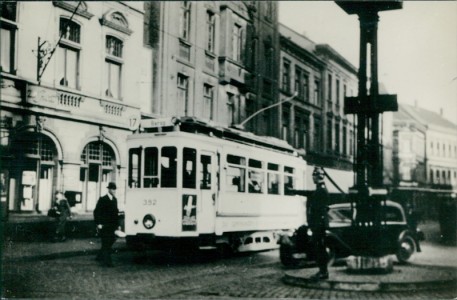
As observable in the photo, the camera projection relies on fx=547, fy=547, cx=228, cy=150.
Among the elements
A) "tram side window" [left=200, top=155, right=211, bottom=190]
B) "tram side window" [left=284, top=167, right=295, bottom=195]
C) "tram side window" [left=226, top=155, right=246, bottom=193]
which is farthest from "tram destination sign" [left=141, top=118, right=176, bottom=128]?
"tram side window" [left=284, top=167, right=295, bottom=195]

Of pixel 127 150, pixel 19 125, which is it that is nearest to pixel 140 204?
pixel 127 150

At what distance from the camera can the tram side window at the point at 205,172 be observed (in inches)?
393

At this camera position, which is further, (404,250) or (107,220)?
(107,220)

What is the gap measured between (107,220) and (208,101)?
341 cm

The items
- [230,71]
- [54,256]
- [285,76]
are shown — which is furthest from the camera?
[285,76]

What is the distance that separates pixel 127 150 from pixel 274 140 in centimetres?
289

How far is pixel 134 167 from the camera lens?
9898 millimetres

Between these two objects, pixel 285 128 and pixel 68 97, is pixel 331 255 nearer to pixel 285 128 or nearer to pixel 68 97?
pixel 285 128

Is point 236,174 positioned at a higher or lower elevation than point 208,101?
lower

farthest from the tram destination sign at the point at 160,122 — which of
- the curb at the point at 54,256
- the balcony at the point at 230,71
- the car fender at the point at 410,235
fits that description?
the car fender at the point at 410,235

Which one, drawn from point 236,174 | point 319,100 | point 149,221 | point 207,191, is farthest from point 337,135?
point 149,221

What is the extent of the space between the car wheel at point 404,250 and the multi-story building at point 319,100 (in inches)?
46.7

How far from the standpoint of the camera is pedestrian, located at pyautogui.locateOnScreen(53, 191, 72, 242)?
26.4 feet

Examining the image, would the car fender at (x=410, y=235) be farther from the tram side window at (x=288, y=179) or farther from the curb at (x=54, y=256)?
the curb at (x=54, y=256)
